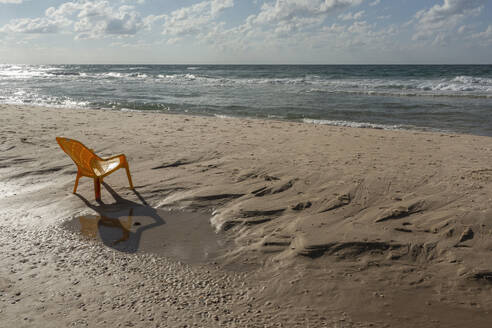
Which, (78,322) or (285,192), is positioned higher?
(285,192)

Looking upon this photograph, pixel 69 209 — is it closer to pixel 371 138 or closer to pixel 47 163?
pixel 47 163

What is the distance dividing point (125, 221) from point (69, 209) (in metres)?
0.70

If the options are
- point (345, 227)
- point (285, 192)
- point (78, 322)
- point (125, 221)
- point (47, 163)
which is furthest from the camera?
point (47, 163)

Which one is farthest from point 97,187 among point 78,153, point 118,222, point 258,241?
point 258,241

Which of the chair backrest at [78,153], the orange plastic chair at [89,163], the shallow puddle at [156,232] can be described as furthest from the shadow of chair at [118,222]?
the chair backrest at [78,153]

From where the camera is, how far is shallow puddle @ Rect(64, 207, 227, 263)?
2.92 metres

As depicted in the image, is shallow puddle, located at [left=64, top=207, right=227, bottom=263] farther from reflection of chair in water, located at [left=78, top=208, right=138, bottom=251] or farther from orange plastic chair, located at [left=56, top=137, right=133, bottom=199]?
orange plastic chair, located at [left=56, top=137, right=133, bottom=199]

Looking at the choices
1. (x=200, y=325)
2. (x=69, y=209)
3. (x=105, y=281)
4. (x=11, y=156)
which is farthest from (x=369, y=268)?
(x=11, y=156)

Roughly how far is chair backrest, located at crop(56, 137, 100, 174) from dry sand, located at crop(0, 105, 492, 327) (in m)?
0.35

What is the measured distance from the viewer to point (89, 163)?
400 centimetres

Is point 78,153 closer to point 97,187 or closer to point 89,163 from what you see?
point 89,163

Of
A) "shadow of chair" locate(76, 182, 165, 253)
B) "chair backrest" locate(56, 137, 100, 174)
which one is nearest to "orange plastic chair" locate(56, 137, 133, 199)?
"chair backrest" locate(56, 137, 100, 174)

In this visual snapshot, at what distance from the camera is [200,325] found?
6.83 feet

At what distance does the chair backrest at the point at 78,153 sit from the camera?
12.7ft
